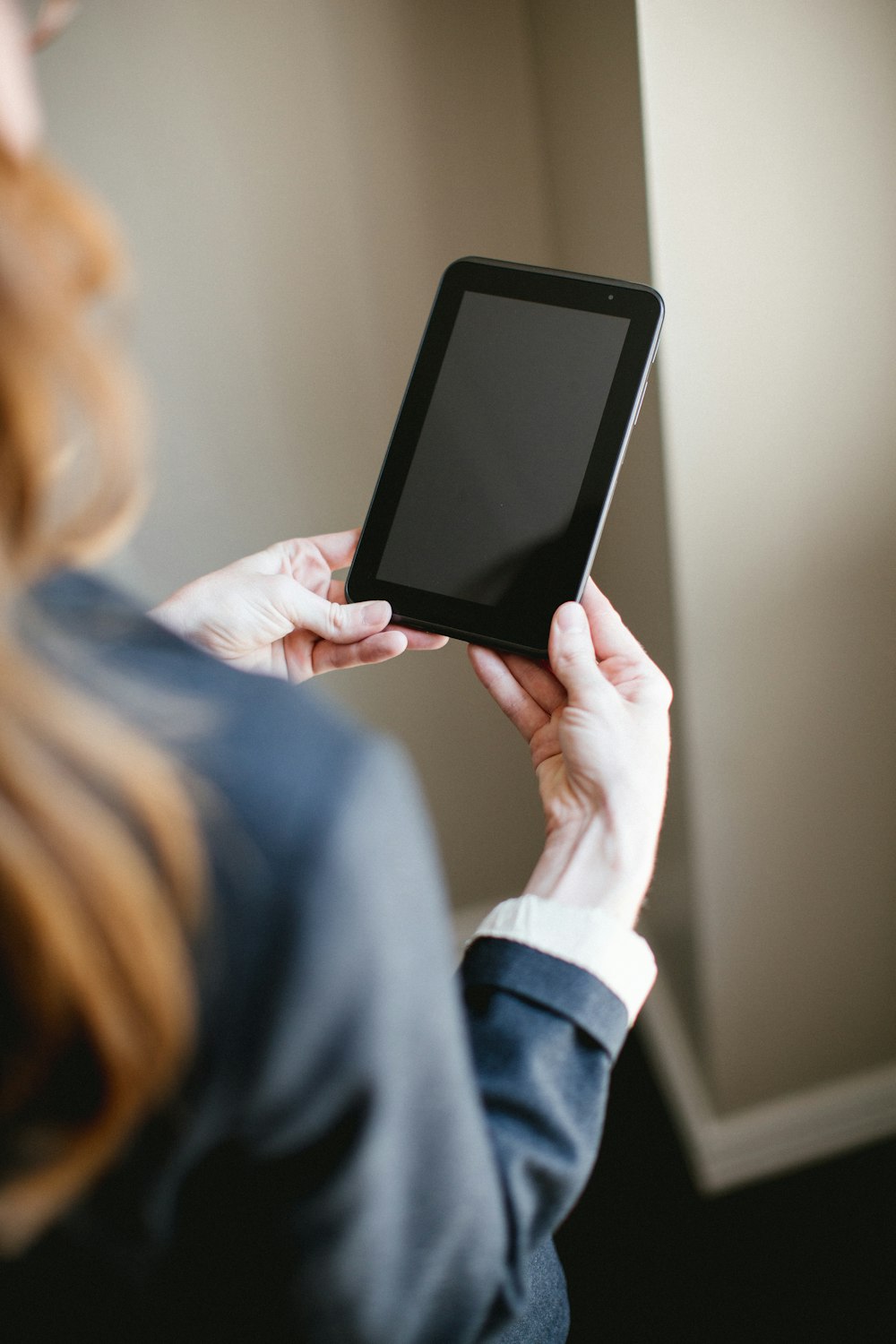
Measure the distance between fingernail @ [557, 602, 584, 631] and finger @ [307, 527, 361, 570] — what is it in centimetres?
23

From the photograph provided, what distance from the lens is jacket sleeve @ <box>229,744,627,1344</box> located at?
29 centimetres

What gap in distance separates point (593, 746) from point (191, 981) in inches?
14.9

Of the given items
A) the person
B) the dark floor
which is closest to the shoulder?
the person

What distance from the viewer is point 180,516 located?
1.03 meters

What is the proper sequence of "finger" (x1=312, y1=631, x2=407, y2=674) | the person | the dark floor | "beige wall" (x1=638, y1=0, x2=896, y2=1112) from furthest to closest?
the dark floor
"finger" (x1=312, y1=631, x2=407, y2=674)
"beige wall" (x1=638, y1=0, x2=896, y2=1112)
the person

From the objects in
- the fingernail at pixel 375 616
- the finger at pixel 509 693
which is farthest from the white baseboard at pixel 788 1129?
the fingernail at pixel 375 616

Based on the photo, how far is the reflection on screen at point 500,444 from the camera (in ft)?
2.34

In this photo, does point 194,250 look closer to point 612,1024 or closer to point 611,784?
point 611,784

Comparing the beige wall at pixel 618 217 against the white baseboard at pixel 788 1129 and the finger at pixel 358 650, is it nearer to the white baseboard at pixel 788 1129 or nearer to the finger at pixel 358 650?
the white baseboard at pixel 788 1129

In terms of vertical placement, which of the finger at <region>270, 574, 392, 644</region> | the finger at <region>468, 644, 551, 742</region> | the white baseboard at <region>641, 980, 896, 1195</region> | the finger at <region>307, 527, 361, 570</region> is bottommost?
the white baseboard at <region>641, 980, 896, 1195</region>

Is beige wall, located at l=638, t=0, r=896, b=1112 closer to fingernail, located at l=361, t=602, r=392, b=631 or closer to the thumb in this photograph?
the thumb

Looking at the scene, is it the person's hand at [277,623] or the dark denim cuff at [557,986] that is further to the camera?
the person's hand at [277,623]

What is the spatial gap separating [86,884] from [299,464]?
32.3 inches

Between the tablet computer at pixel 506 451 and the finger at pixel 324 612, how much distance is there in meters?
0.02
